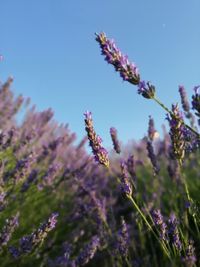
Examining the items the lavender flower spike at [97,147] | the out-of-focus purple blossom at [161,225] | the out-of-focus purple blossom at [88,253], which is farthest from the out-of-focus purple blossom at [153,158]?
the lavender flower spike at [97,147]

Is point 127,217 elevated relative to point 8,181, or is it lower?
elevated

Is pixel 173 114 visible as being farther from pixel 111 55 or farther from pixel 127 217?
pixel 127 217

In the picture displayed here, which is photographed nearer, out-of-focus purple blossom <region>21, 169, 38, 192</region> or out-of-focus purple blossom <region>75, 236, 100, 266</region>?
out-of-focus purple blossom <region>75, 236, 100, 266</region>

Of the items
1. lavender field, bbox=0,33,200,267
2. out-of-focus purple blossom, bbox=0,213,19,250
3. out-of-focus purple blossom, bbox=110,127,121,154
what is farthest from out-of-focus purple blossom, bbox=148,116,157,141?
out-of-focus purple blossom, bbox=0,213,19,250

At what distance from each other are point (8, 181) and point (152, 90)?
3074 mm

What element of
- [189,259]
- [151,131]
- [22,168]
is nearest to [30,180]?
[22,168]

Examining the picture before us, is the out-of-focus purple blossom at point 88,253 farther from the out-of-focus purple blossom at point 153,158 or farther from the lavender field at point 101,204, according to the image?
the out-of-focus purple blossom at point 153,158

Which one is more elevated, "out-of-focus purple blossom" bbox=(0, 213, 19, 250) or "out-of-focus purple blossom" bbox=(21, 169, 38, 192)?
"out-of-focus purple blossom" bbox=(21, 169, 38, 192)

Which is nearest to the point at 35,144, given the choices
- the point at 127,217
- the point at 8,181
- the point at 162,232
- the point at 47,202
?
the point at 47,202

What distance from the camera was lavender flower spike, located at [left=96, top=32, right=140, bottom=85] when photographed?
9.14 feet

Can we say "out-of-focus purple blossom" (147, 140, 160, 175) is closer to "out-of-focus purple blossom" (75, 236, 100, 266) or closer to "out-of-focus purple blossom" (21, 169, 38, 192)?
"out-of-focus purple blossom" (75, 236, 100, 266)

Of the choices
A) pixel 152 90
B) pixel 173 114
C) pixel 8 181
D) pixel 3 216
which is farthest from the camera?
pixel 3 216

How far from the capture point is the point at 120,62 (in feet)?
9.18

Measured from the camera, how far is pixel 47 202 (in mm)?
7000
